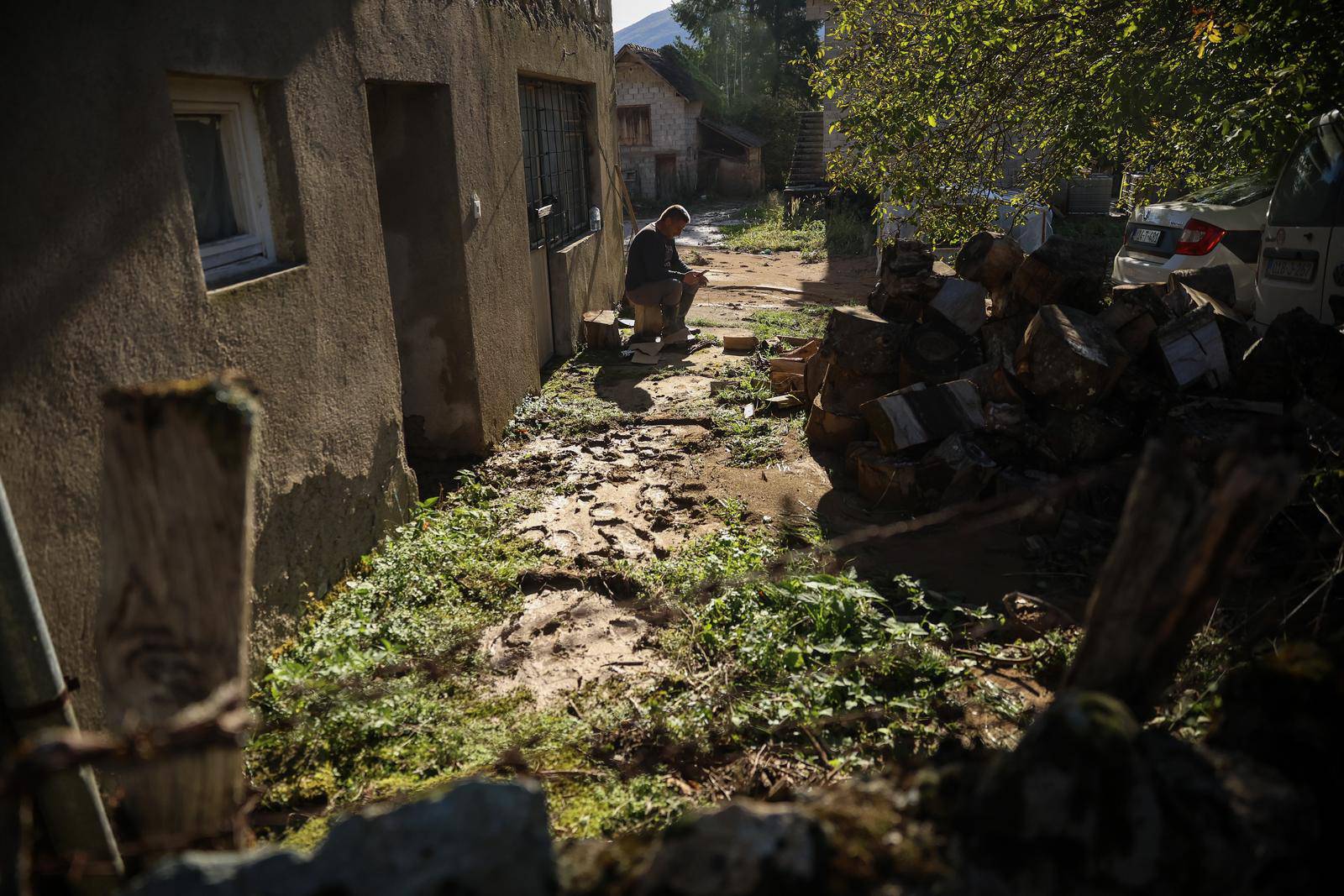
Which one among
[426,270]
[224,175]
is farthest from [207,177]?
[426,270]

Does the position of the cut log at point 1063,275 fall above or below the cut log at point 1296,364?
above

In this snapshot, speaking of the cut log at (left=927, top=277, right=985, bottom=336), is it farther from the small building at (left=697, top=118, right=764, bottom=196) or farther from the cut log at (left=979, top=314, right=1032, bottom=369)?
the small building at (left=697, top=118, right=764, bottom=196)

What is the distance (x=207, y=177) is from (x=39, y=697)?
2.38 m

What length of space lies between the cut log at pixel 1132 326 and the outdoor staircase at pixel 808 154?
1811cm

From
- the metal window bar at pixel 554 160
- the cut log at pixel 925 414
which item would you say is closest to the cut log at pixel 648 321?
the metal window bar at pixel 554 160

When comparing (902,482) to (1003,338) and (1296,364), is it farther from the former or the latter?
(1296,364)

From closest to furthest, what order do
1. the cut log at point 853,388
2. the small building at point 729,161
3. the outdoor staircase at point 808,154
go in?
1. the cut log at point 853,388
2. the outdoor staircase at point 808,154
3. the small building at point 729,161

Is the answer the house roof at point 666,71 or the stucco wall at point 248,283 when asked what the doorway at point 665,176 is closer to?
the house roof at point 666,71

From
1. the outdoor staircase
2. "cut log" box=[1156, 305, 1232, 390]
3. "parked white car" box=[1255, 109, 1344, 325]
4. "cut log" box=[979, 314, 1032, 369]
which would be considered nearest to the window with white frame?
"cut log" box=[979, 314, 1032, 369]

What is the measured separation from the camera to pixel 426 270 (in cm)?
591

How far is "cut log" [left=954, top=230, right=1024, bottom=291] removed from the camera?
629cm

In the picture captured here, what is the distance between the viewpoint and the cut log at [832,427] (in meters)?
6.26

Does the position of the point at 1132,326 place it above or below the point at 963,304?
below

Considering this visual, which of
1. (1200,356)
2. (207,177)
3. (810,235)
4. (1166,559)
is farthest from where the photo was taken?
(810,235)
